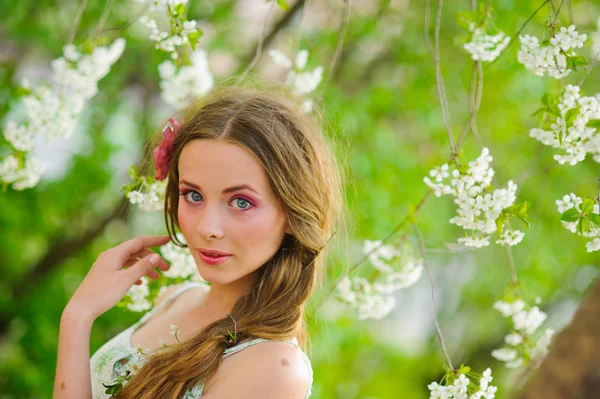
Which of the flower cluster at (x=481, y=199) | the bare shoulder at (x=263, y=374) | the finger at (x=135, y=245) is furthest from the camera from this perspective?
the finger at (x=135, y=245)

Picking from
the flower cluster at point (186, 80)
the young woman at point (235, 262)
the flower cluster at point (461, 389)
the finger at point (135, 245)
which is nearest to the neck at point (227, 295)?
the young woman at point (235, 262)

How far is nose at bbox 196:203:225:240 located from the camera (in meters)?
1.58

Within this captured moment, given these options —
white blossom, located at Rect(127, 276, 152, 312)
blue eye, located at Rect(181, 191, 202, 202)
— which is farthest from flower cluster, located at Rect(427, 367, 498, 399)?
white blossom, located at Rect(127, 276, 152, 312)

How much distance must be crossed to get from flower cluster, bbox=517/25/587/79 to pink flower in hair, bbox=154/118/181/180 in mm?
898

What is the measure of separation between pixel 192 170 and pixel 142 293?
62 centimetres

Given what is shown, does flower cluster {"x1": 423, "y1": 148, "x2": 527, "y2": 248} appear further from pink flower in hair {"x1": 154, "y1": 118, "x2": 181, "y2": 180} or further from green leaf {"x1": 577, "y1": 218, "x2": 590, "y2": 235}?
pink flower in hair {"x1": 154, "y1": 118, "x2": 181, "y2": 180}

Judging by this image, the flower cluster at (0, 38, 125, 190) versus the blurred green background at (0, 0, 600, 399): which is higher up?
the flower cluster at (0, 38, 125, 190)

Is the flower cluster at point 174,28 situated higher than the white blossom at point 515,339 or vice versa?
the flower cluster at point 174,28

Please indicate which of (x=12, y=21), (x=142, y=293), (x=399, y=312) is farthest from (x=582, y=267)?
(x=12, y=21)

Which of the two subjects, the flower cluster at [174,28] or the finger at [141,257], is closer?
the flower cluster at [174,28]

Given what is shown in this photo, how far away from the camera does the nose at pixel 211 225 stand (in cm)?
158

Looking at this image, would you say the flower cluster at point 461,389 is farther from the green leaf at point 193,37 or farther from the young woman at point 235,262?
the green leaf at point 193,37

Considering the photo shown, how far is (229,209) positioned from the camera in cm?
161

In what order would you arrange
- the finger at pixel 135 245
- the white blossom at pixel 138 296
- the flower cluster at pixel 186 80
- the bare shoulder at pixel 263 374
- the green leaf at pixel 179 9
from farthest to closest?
the flower cluster at pixel 186 80 < the white blossom at pixel 138 296 < the finger at pixel 135 245 < the green leaf at pixel 179 9 < the bare shoulder at pixel 263 374
